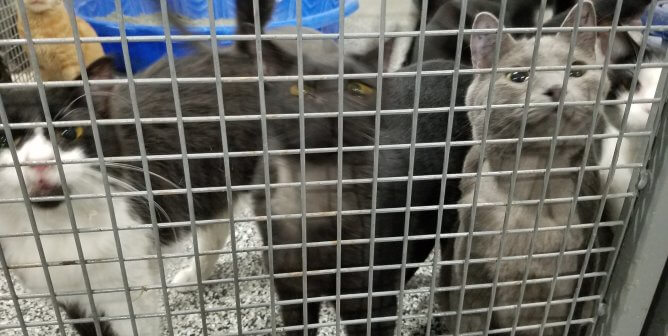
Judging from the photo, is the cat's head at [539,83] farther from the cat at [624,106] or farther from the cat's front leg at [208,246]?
the cat's front leg at [208,246]

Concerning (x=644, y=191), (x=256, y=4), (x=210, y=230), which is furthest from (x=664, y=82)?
(x=210, y=230)

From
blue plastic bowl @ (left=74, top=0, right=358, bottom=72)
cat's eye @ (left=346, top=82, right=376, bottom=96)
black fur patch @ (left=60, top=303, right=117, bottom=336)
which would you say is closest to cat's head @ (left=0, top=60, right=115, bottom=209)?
blue plastic bowl @ (left=74, top=0, right=358, bottom=72)

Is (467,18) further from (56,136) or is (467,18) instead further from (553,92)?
(56,136)

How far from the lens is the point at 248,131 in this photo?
114 cm

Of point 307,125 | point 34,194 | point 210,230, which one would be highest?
point 307,125

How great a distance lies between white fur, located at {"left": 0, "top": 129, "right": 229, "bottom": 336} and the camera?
0.94 metres

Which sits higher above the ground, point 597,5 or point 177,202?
point 597,5

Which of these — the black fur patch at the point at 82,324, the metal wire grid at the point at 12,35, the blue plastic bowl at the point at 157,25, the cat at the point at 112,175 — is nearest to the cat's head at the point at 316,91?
the cat at the point at 112,175

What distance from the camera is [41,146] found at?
88 centimetres

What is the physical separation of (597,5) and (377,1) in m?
0.49

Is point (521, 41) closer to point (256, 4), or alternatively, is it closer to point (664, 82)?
point (664, 82)

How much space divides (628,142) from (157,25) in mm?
1026

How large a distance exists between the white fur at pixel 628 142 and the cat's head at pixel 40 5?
1.81m

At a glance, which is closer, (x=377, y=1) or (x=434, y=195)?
(x=377, y=1)
